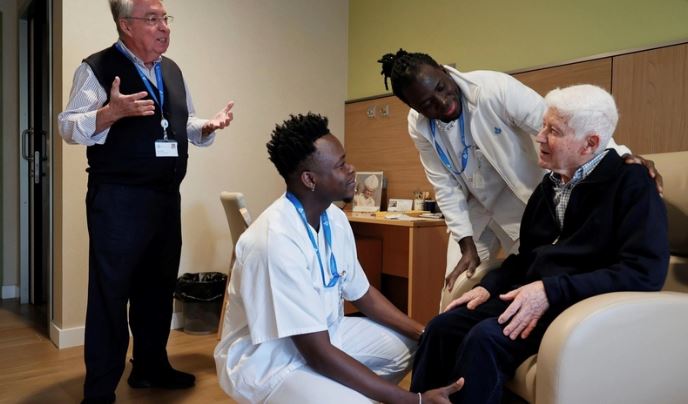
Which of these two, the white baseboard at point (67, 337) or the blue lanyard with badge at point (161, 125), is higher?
the blue lanyard with badge at point (161, 125)

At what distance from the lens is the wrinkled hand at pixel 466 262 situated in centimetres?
174

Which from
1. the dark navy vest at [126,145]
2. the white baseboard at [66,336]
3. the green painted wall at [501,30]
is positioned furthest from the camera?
the white baseboard at [66,336]

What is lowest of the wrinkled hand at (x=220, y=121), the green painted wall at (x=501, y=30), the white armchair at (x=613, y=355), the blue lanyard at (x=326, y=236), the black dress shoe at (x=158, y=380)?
the black dress shoe at (x=158, y=380)

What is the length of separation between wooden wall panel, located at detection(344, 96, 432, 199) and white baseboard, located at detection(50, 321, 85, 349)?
2050mm

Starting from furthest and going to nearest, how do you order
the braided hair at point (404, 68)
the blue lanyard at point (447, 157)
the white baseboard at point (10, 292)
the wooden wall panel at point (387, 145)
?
the white baseboard at point (10, 292) → the wooden wall panel at point (387, 145) → the blue lanyard at point (447, 157) → the braided hair at point (404, 68)

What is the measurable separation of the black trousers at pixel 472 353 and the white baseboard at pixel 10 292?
3.55m

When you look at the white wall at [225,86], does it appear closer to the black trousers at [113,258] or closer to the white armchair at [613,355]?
the black trousers at [113,258]

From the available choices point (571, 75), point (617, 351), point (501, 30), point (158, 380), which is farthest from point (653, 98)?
point (158, 380)

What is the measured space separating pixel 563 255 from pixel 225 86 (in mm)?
2510

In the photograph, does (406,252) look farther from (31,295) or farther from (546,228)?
(31,295)

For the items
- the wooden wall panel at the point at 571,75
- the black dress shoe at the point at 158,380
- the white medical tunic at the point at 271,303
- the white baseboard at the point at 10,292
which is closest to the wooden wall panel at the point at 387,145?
the wooden wall panel at the point at 571,75

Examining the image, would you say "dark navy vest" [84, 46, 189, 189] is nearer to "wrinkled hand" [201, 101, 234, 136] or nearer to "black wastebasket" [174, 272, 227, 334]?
"wrinkled hand" [201, 101, 234, 136]

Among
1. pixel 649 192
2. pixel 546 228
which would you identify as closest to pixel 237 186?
pixel 546 228

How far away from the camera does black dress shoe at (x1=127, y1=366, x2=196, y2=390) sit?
7.13ft
